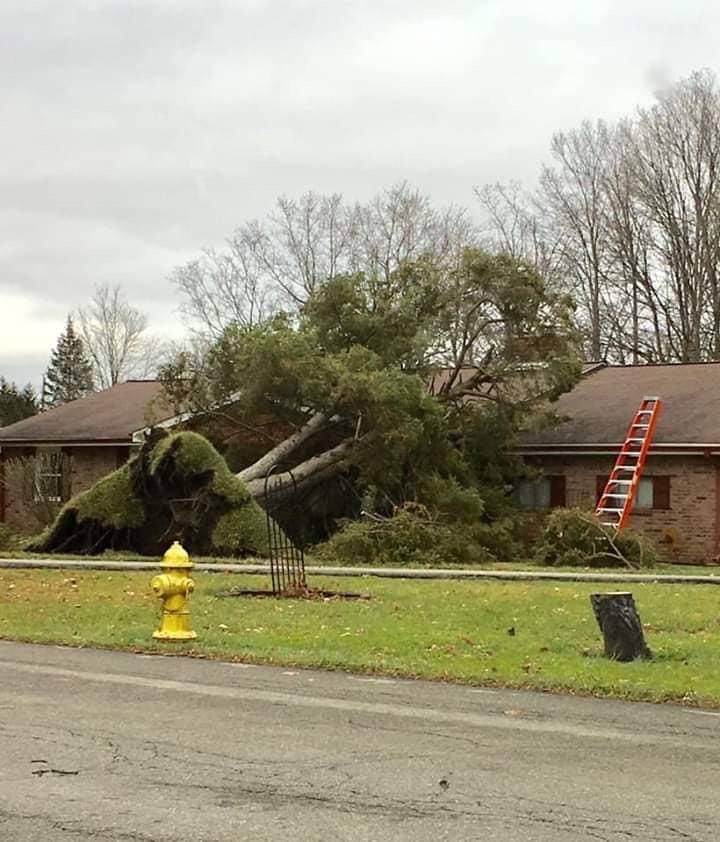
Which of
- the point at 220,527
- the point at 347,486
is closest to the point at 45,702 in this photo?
the point at 220,527

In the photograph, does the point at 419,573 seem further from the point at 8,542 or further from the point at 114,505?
the point at 8,542

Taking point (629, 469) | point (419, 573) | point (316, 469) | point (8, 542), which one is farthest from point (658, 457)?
point (8, 542)

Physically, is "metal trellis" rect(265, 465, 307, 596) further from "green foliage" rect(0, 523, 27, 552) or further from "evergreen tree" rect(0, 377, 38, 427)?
"evergreen tree" rect(0, 377, 38, 427)

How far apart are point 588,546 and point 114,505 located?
33.3 ft

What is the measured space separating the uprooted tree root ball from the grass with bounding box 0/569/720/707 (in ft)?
16.2

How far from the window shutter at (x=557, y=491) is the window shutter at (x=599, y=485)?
3.12ft

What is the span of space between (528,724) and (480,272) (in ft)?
A: 69.2

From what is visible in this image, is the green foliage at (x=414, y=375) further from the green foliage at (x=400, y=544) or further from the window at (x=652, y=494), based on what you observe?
the window at (x=652, y=494)

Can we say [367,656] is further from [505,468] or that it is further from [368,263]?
[368,263]

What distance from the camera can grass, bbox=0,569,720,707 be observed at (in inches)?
410

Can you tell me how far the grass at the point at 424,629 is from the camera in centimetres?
1041

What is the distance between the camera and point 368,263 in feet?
174

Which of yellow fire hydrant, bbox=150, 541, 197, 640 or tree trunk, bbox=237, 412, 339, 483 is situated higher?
tree trunk, bbox=237, 412, 339, 483

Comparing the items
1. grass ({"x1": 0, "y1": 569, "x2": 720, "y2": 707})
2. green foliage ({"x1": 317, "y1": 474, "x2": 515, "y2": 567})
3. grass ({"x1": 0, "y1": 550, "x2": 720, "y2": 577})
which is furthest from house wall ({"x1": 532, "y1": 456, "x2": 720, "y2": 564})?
grass ({"x1": 0, "y1": 569, "x2": 720, "y2": 707})
